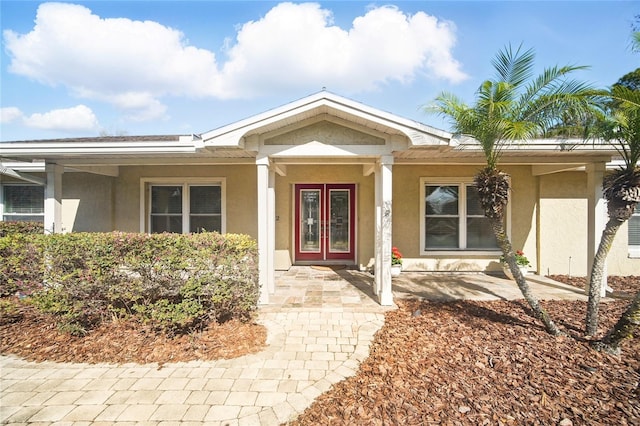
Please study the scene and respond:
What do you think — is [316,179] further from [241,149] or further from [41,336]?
[41,336]

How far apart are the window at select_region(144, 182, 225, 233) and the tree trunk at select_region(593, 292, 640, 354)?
Result: 305 inches

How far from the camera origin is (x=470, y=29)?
23.9 ft

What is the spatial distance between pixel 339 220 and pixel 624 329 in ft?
20.6

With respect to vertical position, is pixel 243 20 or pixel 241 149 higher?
pixel 243 20

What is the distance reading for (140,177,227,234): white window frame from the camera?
797 centimetres

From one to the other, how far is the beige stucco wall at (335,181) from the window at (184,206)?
1.67 m

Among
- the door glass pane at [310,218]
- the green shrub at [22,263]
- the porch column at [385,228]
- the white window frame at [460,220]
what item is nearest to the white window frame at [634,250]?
the white window frame at [460,220]

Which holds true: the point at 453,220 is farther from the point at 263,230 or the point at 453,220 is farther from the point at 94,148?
the point at 94,148

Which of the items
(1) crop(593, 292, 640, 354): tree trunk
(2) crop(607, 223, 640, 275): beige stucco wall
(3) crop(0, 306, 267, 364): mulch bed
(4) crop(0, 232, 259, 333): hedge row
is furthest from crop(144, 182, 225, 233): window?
(2) crop(607, 223, 640, 275): beige stucco wall

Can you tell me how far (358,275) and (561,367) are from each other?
15.2 ft

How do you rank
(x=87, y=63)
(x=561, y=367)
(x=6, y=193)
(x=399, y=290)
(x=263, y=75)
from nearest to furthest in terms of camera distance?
(x=561, y=367)
(x=399, y=290)
(x=6, y=193)
(x=87, y=63)
(x=263, y=75)

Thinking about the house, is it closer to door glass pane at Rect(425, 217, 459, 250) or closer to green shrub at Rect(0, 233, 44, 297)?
door glass pane at Rect(425, 217, 459, 250)

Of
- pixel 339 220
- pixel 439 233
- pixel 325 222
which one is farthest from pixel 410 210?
pixel 325 222

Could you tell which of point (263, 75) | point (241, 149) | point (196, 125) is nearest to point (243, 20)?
point (263, 75)
